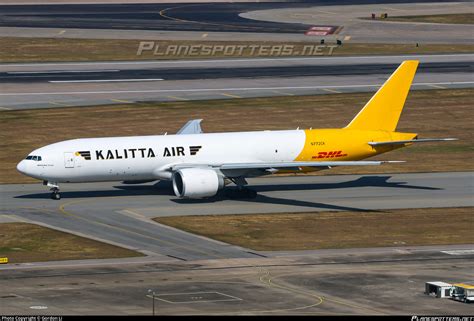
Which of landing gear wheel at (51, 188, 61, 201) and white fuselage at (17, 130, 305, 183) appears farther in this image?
landing gear wheel at (51, 188, 61, 201)

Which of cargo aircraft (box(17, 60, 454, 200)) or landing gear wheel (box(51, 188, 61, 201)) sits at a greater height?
cargo aircraft (box(17, 60, 454, 200))

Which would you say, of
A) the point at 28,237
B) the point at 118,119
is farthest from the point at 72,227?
the point at 118,119

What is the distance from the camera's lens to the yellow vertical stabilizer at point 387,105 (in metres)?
90.9

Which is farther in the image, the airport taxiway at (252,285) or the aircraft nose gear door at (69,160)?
the aircraft nose gear door at (69,160)

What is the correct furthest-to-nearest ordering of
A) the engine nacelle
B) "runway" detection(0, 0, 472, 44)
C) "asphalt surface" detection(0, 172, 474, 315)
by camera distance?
"runway" detection(0, 0, 472, 44) < the engine nacelle < "asphalt surface" detection(0, 172, 474, 315)

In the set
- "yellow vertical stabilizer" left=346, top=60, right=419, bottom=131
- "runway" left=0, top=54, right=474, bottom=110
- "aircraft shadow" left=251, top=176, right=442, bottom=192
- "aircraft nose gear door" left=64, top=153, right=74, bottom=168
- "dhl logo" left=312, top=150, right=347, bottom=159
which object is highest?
"runway" left=0, top=54, right=474, bottom=110

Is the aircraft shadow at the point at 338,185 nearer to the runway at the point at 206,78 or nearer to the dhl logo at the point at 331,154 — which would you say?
the dhl logo at the point at 331,154

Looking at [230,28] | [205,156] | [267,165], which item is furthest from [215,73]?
[267,165]

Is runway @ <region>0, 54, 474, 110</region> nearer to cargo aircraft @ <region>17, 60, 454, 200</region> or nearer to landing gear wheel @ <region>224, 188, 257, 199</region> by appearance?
cargo aircraft @ <region>17, 60, 454, 200</region>

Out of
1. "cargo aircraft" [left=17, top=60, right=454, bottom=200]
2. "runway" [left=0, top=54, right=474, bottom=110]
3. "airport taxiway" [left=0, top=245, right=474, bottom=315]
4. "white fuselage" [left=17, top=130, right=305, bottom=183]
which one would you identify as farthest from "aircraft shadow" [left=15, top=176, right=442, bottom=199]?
"runway" [left=0, top=54, right=474, bottom=110]

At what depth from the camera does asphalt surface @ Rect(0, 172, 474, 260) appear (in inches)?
2889

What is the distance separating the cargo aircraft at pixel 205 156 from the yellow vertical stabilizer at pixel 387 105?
0.10m

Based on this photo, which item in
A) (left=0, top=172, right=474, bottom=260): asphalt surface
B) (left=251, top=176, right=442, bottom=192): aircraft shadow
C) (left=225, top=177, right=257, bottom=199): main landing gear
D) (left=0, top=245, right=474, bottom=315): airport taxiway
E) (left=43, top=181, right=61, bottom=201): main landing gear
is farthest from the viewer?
(left=251, top=176, right=442, bottom=192): aircraft shadow

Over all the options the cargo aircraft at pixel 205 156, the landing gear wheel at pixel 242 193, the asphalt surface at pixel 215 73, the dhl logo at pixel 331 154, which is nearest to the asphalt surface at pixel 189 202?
the landing gear wheel at pixel 242 193
